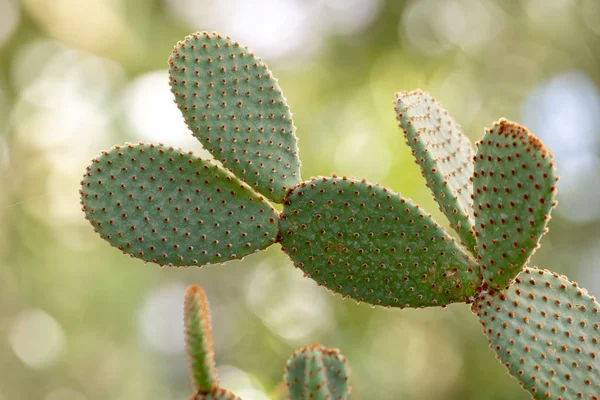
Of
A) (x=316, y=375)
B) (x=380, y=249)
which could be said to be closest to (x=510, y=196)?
(x=380, y=249)

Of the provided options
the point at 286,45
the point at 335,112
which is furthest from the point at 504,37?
the point at 286,45

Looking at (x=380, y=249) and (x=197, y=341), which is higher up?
(x=380, y=249)

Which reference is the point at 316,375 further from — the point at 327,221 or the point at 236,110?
the point at 236,110

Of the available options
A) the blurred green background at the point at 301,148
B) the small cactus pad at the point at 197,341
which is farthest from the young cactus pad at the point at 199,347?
the blurred green background at the point at 301,148

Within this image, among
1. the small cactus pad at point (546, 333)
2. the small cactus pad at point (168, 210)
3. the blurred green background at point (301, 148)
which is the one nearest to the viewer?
the small cactus pad at point (546, 333)

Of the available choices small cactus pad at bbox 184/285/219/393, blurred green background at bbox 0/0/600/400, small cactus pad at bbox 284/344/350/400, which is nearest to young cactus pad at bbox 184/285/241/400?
small cactus pad at bbox 184/285/219/393

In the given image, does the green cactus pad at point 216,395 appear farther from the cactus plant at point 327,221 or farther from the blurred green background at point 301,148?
the blurred green background at point 301,148

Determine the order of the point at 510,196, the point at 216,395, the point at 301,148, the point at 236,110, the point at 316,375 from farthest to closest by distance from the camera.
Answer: the point at 301,148 < the point at 236,110 < the point at 216,395 < the point at 510,196 < the point at 316,375
